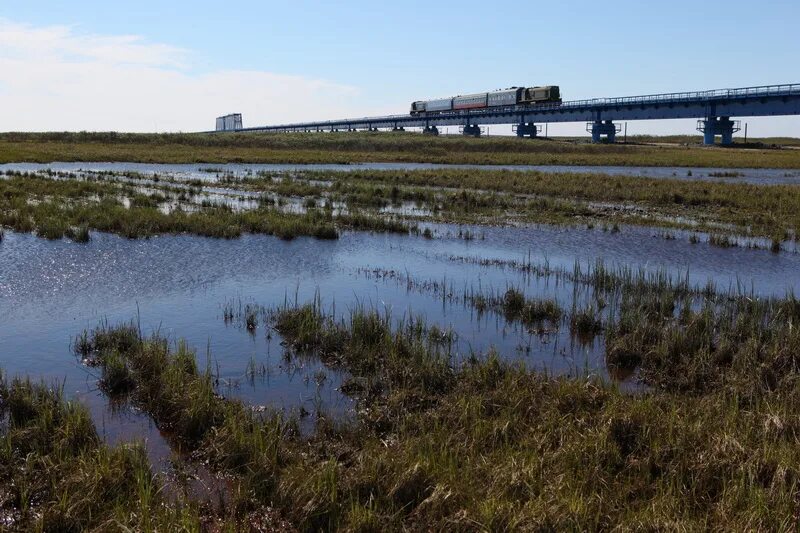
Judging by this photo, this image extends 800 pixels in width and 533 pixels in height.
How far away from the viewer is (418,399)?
9000mm

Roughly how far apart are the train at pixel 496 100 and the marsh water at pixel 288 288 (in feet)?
270

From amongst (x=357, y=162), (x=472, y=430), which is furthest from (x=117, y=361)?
(x=357, y=162)

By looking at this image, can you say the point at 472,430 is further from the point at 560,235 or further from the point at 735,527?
the point at 560,235

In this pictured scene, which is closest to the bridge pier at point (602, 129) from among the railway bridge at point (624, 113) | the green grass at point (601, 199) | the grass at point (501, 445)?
the railway bridge at point (624, 113)

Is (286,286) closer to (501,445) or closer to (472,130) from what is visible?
(501,445)

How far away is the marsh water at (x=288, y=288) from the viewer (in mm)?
10266

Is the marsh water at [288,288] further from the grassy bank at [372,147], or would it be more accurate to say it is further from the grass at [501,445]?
the grassy bank at [372,147]

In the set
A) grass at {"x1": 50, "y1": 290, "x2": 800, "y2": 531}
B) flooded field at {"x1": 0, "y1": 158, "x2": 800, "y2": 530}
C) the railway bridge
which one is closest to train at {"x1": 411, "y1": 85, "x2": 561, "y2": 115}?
the railway bridge

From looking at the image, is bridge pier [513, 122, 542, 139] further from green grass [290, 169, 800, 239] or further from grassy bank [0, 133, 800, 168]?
green grass [290, 169, 800, 239]

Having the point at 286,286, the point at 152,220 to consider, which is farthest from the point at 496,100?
the point at 286,286

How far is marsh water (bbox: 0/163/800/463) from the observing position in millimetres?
10266

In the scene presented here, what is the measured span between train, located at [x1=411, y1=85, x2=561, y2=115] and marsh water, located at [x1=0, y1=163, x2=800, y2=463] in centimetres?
8218

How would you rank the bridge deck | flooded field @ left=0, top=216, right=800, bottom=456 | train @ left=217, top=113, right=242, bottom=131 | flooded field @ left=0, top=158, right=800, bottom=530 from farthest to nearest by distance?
train @ left=217, top=113, right=242, bottom=131 < the bridge deck < flooded field @ left=0, top=216, right=800, bottom=456 < flooded field @ left=0, top=158, right=800, bottom=530

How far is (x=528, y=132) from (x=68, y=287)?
358 ft
